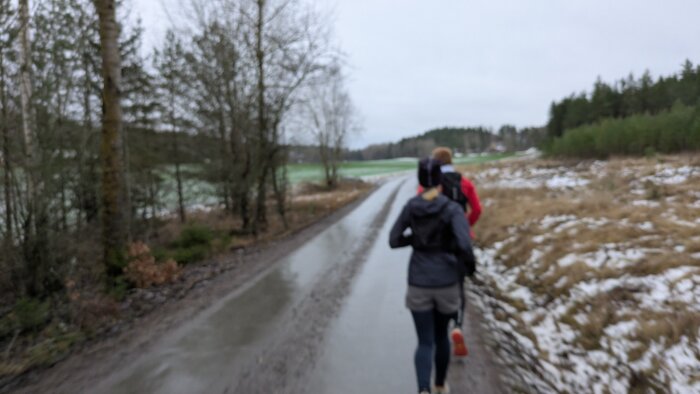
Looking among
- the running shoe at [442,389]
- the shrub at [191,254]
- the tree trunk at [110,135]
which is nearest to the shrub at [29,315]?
the tree trunk at [110,135]

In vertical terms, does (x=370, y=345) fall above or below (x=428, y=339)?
below

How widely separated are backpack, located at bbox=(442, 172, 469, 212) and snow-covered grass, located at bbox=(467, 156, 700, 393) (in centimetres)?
178

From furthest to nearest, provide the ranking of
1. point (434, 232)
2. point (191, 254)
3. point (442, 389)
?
point (191, 254) → point (442, 389) → point (434, 232)

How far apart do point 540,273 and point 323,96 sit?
34.2m

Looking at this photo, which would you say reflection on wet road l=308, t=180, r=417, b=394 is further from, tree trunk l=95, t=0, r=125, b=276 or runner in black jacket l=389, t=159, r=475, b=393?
tree trunk l=95, t=0, r=125, b=276

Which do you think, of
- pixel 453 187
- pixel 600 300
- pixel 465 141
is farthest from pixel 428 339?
pixel 465 141

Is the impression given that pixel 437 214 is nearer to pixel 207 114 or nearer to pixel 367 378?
pixel 367 378

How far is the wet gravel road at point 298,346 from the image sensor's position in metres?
3.62

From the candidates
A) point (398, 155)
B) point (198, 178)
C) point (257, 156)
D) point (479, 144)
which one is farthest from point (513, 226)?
point (479, 144)

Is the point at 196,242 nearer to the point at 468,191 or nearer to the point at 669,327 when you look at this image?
the point at 468,191

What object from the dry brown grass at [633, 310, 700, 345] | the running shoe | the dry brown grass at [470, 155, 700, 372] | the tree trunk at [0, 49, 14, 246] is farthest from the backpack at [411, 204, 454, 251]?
the tree trunk at [0, 49, 14, 246]

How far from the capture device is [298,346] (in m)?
4.43

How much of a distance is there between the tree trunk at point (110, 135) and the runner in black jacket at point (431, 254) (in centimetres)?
584

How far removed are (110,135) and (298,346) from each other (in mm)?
5097
